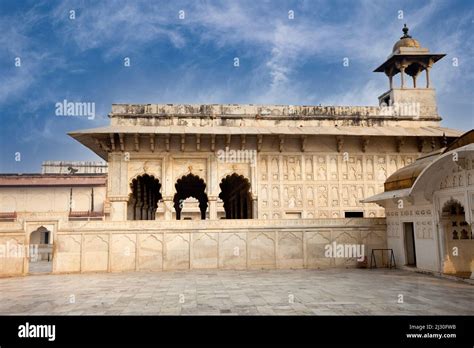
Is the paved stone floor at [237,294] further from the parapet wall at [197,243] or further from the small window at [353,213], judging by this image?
the small window at [353,213]

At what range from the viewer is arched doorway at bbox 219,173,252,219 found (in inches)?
744

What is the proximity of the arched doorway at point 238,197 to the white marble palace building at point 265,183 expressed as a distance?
0.57ft

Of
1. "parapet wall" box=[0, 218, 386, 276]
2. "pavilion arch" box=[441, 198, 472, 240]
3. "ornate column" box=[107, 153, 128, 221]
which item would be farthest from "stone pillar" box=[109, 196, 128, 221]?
"pavilion arch" box=[441, 198, 472, 240]

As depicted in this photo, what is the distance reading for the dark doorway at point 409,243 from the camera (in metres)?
14.0

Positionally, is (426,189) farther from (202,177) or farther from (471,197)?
(202,177)

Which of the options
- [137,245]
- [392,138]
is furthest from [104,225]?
[392,138]

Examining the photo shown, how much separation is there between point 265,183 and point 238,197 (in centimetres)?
631

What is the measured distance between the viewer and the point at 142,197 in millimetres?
22656

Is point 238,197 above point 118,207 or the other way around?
above

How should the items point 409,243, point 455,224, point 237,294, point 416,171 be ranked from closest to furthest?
point 237,294 → point 455,224 → point 416,171 → point 409,243

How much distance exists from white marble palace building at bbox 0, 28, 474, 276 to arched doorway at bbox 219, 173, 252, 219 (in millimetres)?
173

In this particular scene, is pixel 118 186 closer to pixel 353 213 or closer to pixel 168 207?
pixel 168 207

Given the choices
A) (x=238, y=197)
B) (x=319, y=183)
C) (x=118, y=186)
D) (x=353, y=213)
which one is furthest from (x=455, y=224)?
(x=238, y=197)

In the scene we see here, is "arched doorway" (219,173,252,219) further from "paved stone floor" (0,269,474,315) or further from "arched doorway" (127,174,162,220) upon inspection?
"paved stone floor" (0,269,474,315)
